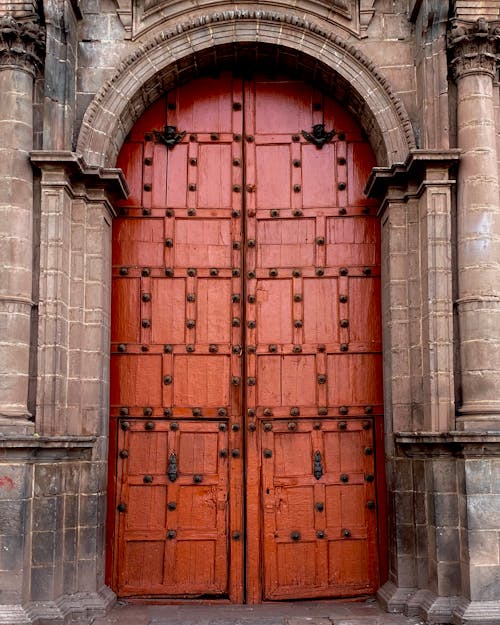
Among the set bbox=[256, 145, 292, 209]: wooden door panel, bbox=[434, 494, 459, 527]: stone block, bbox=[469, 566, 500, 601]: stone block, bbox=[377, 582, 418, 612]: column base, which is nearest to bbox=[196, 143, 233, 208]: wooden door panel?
bbox=[256, 145, 292, 209]: wooden door panel

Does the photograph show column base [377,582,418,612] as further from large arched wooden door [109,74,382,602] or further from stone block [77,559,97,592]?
stone block [77,559,97,592]

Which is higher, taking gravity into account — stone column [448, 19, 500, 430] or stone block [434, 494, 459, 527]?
stone column [448, 19, 500, 430]

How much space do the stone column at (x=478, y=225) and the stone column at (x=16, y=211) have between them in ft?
10.8

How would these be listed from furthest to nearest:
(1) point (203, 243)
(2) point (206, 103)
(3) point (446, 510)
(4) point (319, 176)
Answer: (2) point (206, 103) < (4) point (319, 176) < (1) point (203, 243) < (3) point (446, 510)

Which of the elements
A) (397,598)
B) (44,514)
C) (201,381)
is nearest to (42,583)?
(44,514)

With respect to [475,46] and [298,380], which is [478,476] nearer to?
[298,380]

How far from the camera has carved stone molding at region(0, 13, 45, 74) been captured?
21.3 feet

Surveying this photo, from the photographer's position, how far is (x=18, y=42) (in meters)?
6.52

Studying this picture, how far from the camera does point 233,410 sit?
6.95 m

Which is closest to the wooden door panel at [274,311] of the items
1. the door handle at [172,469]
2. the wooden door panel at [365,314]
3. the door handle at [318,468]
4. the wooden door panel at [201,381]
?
the wooden door panel at [201,381]

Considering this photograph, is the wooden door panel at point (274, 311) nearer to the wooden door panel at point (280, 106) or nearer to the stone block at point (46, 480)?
the wooden door panel at point (280, 106)

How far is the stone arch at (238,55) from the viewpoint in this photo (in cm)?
685

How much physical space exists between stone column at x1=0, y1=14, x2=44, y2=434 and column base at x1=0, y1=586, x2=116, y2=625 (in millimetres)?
1255

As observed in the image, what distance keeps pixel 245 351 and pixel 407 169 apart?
2.00 meters
